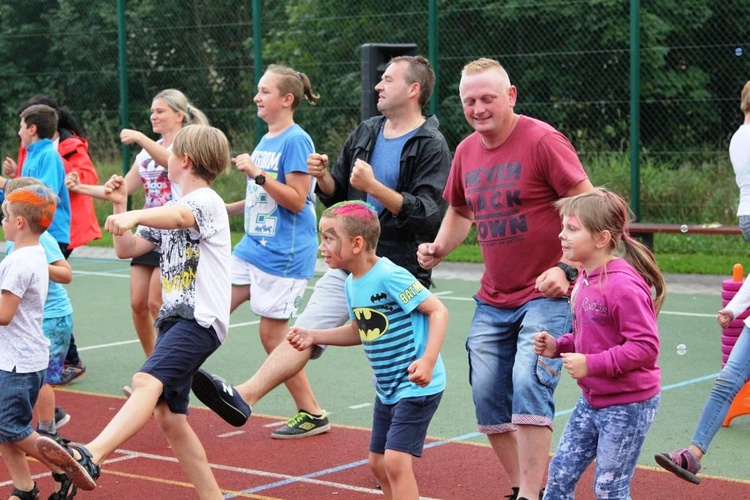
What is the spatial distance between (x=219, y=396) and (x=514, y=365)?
4.42 feet

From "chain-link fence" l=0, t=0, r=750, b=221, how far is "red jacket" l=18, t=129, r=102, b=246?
7.83 m

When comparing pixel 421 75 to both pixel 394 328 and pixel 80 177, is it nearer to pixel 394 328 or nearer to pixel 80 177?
pixel 394 328

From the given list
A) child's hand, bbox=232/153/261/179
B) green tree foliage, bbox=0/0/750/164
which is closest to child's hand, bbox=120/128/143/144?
child's hand, bbox=232/153/261/179

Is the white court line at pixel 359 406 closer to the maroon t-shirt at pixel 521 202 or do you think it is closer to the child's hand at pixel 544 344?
the maroon t-shirt at pixel 521 202

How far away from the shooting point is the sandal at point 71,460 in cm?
480

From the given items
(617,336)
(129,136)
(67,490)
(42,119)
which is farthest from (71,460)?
(42,119)

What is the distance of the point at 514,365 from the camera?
→ 5.48 m

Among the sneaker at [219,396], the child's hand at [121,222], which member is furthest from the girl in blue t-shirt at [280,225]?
the child's hand at [121,222]

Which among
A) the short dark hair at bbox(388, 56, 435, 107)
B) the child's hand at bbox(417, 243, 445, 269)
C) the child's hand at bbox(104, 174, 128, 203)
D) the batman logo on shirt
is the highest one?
the short dark hair at bbox(388, 56, 435, 107)

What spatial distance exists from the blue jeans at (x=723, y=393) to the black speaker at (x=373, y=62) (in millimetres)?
5707

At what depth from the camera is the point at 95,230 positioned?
32.0 ft

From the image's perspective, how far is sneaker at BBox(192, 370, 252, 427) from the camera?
5.64 metres

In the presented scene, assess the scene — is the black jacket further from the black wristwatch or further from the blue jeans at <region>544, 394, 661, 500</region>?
the blue jeans at <region>544, 394, 661, 500</region>

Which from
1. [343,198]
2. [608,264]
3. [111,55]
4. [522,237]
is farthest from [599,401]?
[111,55]
